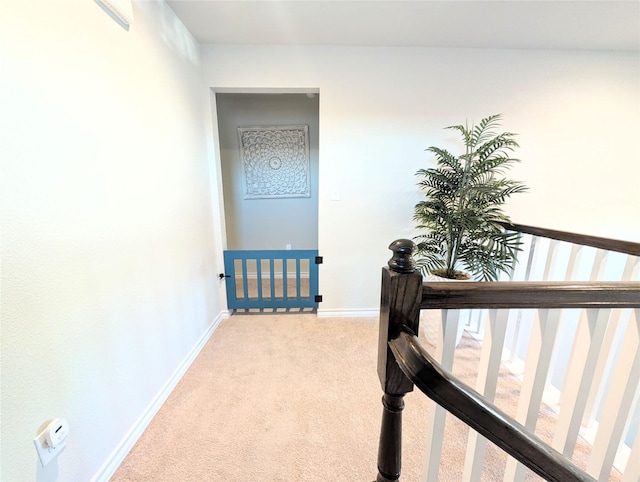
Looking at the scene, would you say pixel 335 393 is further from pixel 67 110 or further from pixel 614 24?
pixel 614 24

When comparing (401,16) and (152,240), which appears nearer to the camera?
(152,240)

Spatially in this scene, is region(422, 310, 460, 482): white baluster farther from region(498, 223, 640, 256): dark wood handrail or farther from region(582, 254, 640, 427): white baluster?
region(498, 223, 640, 256): dark wood handrail

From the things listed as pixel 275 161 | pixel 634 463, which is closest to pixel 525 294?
pixel 634 463

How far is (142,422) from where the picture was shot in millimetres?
1312

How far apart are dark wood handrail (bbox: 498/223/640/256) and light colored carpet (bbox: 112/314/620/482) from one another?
944 millimetres

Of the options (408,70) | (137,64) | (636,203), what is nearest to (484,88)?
(408,70)

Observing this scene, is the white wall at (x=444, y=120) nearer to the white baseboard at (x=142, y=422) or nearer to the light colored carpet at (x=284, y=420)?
the light colored carpet at (x=284, y=420)

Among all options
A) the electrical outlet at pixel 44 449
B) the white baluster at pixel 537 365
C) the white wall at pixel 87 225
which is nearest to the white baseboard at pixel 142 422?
the white wall at pixel 87 225

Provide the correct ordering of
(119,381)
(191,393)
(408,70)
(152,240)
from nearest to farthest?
(119,381) → (152,240) → (191,393) → (408,70)

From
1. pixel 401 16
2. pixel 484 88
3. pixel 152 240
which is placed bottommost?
pixel 152 240

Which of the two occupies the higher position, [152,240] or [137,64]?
[137,64]

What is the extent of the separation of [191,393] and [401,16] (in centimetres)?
269

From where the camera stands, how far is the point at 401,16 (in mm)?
1674

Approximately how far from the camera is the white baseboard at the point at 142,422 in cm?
110
